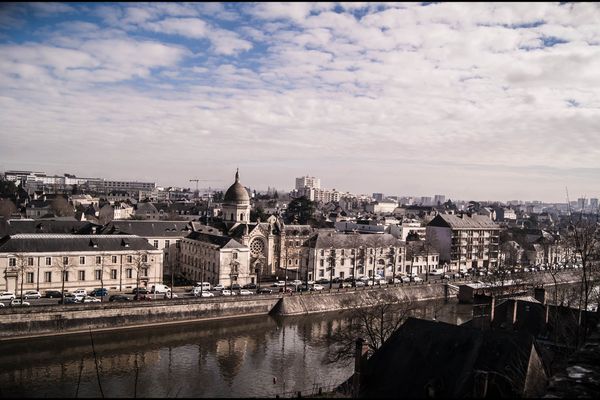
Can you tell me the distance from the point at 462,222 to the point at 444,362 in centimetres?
7188

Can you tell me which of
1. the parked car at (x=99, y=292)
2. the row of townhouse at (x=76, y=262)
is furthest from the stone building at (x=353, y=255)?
the parked car at (x=99, y=292)

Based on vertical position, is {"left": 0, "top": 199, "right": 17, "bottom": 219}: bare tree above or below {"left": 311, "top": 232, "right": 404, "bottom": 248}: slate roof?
above

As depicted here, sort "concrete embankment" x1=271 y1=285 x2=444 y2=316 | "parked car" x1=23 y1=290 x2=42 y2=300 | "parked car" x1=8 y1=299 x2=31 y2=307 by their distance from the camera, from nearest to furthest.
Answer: "parked car" x1=8 y1=299 x2=31 y2=307 < "parked car" x1=23 y1=290 x2=42 y2=300 < "concrete embankment" x1=271 y1=285 x2=444 y2=316

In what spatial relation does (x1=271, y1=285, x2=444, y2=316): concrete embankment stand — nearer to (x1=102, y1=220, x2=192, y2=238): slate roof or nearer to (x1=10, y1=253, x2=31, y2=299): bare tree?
(x1=102, y1=220, x2=192, y2=238): slate roof

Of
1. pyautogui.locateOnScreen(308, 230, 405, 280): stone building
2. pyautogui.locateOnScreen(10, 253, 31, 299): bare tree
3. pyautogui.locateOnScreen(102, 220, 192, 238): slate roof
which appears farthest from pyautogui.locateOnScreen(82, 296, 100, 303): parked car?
pyautogui.locateOnScreen(308, 230, 405, 280): stone building

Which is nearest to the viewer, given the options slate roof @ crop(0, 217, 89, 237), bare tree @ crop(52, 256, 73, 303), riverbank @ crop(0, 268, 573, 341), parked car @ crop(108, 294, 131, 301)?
riverbank @ crop(0, 268, 573, 341)

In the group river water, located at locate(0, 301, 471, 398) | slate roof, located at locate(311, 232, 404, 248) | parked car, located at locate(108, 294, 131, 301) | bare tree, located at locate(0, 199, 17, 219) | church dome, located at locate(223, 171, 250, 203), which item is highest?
church dome, located at locate(223, 171, 250, 203)

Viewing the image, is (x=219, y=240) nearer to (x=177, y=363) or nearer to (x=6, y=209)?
(x=177, y=363)

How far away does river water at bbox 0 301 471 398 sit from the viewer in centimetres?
2931

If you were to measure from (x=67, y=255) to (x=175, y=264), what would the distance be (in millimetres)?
18780

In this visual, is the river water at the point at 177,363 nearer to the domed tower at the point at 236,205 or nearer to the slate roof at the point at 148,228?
the slate roof at the point at 148,228

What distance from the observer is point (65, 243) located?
48.9 meters

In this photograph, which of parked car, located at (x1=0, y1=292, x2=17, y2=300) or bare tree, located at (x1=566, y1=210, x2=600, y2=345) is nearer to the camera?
bare tree, located at (x1=566, y1=210, x2=600, y2=345)

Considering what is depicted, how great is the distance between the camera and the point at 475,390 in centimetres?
1667
